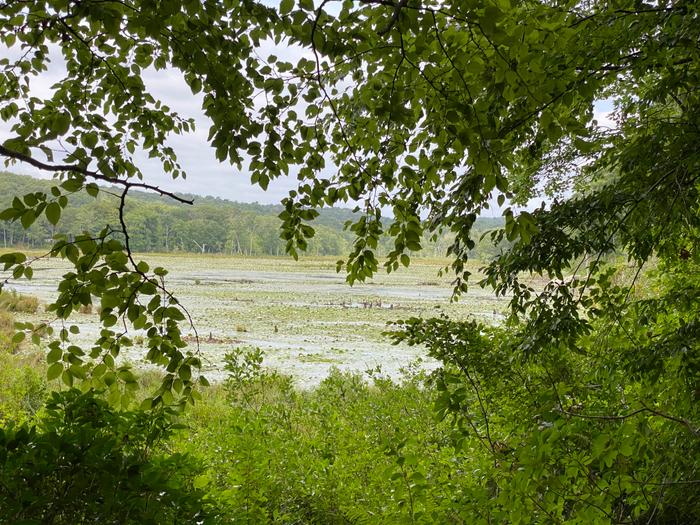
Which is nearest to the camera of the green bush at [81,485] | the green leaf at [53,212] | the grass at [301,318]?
the green leaf at [53,212]

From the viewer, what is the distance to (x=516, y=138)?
2.07 m

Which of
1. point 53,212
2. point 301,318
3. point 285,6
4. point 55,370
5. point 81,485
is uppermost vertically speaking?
point 285,6

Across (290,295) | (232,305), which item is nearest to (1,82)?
(232,305)

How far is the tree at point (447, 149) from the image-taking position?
1121 mm

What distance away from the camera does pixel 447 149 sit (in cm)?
151

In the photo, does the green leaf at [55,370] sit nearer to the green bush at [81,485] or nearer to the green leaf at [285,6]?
the green bush at [81,485]

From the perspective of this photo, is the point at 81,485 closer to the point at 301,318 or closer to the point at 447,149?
the point at 447,149

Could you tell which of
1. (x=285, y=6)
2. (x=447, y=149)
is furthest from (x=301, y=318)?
(x=285, y=6)

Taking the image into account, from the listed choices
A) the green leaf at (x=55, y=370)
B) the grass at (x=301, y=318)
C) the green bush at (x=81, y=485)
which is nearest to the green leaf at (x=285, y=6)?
the green leaf at (x=55, y=370)

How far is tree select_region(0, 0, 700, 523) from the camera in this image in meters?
1.12

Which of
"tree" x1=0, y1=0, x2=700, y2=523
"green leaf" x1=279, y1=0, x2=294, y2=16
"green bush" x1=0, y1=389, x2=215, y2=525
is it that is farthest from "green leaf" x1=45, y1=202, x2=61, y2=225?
"green bush" x1=0, y1=389, x2=215, y2=525

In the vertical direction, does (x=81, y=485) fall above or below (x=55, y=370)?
below

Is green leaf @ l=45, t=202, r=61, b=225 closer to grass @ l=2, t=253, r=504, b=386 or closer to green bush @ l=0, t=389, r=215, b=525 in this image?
green bush @ l=0, t=389, r=215, b=525

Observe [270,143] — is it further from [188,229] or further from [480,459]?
[188,229]
